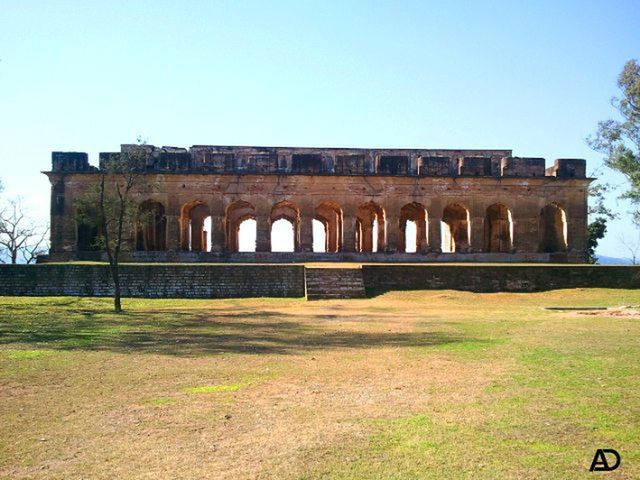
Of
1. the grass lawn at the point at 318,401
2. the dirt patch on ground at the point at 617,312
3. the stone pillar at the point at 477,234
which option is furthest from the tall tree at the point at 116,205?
the stone pillar at the point at 477,234

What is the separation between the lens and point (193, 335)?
8.92 metres

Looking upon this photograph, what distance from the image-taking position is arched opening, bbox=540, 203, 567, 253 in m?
25.8

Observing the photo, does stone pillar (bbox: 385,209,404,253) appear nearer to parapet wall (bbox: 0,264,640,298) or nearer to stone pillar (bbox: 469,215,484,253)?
stone pillar (bbox: 469,215,484,253)

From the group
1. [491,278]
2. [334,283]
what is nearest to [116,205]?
[334,283]

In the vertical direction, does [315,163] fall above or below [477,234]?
above

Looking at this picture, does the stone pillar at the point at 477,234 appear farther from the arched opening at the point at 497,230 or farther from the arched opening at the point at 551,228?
the arched opening at the point at 497,230

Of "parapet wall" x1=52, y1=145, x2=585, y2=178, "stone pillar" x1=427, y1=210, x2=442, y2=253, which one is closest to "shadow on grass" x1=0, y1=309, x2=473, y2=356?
"parapet wall" x1=52, y1=145, x2=585, y2=178

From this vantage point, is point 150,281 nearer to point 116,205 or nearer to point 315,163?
point 116,205

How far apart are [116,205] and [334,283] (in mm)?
6935

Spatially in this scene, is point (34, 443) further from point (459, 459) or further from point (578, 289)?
point (578, 289)

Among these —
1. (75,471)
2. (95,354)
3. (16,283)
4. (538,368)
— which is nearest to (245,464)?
(75,471)

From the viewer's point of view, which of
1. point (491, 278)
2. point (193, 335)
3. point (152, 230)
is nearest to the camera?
point (193, 335)

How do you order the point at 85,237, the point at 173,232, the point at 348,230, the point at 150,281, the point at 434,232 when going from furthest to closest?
Result: the point at 434,232
the point at 348,230
the point at 85,237
the point at 173,232
the point at 150,281

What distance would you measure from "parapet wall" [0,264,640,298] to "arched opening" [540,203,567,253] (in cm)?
857
